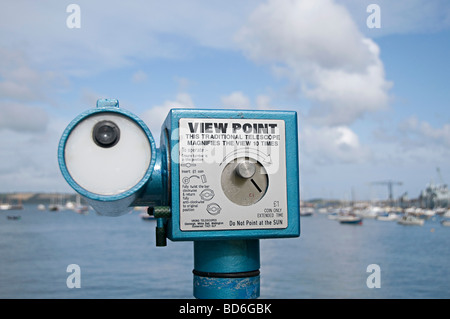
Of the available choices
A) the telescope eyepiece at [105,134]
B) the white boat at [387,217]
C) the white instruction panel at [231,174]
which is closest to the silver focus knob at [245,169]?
the white instruction panel at [231,174]

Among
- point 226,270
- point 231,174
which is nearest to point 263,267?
point 226,270

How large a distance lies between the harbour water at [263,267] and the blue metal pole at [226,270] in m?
21.7

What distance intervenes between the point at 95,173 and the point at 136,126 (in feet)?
1.09

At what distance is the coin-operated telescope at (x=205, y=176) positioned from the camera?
282 cm

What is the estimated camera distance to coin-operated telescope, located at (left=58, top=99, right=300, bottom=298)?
9.27ft

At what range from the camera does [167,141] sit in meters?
3.04

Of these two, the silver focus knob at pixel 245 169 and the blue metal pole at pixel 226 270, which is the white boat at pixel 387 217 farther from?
the silver focus knob at pixel 245 169

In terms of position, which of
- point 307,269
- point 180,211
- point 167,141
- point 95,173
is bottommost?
point 307,269

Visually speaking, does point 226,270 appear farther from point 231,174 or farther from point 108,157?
point 108,157

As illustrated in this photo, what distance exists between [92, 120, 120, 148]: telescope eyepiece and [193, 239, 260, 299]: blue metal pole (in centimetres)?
82

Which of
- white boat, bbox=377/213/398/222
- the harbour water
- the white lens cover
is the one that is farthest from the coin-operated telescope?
white boat, bbox=377/213/398/222

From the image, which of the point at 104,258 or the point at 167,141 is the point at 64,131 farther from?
the point at 104,258

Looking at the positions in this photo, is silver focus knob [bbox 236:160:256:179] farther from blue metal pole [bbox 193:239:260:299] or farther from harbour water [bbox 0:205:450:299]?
harbour water [bbox 0:205:450:299]
